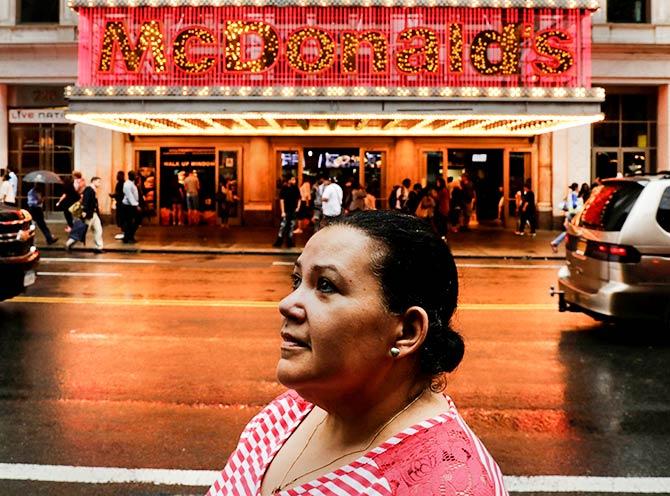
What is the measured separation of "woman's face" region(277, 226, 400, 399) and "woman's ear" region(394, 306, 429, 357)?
0.07 ft

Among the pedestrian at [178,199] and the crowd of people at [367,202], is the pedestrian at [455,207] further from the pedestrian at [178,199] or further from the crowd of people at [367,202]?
the pedestrian at [178,199]

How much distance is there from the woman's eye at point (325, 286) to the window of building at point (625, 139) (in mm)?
26802

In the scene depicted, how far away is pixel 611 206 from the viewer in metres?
8.52

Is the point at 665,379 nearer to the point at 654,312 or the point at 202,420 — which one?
the point at 654,312

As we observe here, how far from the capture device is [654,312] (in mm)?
8141

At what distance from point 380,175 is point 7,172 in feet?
42.2

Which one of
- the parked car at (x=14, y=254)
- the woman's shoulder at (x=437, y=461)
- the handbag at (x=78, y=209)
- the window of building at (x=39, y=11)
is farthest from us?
the window of building at (x=39, y=11)

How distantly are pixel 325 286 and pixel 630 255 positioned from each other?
24.2ft

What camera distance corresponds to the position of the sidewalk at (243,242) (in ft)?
60.7

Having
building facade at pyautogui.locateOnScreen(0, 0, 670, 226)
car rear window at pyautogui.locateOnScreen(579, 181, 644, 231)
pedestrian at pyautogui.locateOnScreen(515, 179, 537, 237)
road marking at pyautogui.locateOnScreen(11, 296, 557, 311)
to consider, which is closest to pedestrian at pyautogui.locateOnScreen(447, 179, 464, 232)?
building facade at pyautogui.locateOnScreen(0, 0, 670, 226)

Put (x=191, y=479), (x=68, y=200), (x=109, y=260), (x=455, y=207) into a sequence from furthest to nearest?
(x=455, y=207) < (x=68, y=200) < (x=109, y=260) < (x=191, y=479)

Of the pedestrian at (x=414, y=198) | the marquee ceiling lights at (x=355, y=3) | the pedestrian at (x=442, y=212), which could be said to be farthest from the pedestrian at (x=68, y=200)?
the pedestrian at (x=442, y=212)

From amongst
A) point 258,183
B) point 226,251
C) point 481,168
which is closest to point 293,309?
point 226,251

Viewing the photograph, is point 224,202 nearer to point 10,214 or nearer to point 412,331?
point 10,214
